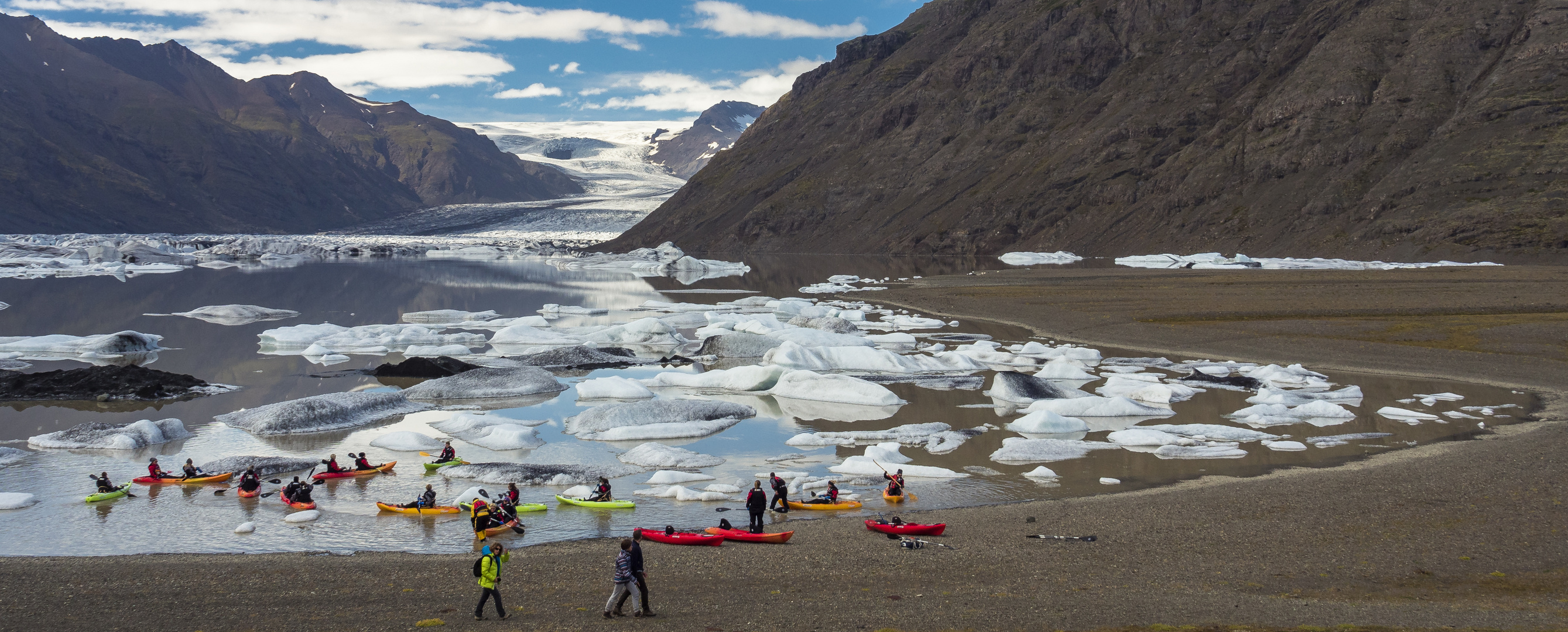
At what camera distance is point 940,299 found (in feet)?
210

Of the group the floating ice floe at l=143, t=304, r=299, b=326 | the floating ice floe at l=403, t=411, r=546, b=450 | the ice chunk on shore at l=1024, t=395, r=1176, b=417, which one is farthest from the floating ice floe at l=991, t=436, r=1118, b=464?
the floating ice floe at l=143, t=304, r=299, b=326

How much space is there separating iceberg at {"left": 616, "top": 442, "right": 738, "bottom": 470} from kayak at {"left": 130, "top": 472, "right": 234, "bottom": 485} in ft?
27.2

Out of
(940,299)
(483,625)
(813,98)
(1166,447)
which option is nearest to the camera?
(483,625)

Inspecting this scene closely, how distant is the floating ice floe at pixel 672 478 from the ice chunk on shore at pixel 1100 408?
10.2 m

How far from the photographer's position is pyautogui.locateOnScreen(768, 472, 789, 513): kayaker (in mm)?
18531

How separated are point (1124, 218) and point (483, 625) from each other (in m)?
115

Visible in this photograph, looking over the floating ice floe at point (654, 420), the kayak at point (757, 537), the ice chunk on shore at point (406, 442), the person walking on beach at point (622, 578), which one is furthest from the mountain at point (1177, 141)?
the person walking on beach at point (622, 578)

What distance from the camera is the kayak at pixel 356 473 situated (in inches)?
824

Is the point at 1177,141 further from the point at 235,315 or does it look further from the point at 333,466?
the point at 333,466

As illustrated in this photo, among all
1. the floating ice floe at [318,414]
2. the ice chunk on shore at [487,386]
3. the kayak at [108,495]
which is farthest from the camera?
the ice chunk on shore at [487,386]

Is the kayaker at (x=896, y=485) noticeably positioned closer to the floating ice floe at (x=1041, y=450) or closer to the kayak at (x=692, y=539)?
the floating ice floe at (x=1041, y=450)

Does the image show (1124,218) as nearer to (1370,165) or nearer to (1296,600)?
(1370,165)

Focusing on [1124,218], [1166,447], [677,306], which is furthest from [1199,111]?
[1166,447]

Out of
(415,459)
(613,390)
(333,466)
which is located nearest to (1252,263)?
(613,390)
